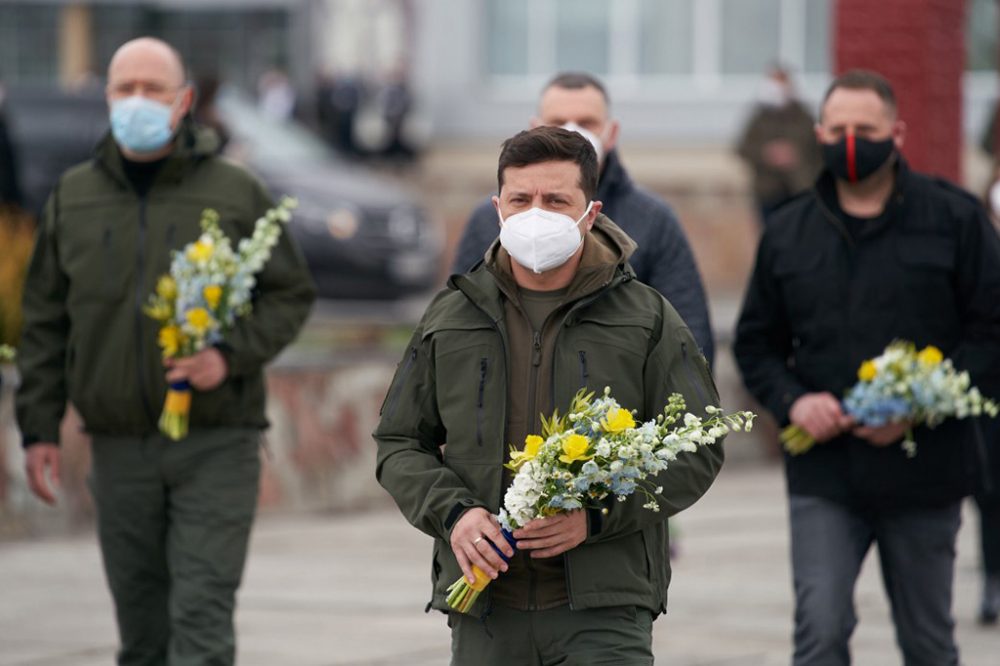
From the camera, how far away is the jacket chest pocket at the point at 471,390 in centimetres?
486

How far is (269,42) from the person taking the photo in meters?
35.3

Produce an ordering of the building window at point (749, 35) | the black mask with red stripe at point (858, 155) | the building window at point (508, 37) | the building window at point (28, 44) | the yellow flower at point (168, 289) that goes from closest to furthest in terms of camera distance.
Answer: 1. the black mask with red stripe at point (858, 155)
2. the yellow flower at point (168, 289)
3. the building window at point (749, 35)
4. the building window at point (508, 37)
5. the building window at point (28, 44)

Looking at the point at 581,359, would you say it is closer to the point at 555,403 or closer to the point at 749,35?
the point at 555,403

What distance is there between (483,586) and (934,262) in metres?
2.31

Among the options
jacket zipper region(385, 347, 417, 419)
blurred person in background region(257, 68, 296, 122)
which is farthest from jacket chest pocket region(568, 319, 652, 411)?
blurred person in background region(257, 68, 296, 122)

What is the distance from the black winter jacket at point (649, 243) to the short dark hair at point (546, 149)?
1.68 metres

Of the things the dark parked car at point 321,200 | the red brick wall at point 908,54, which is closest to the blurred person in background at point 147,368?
the red brick wall at point 908,54

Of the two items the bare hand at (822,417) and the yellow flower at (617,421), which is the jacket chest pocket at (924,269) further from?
the yellow flower at (617,421)

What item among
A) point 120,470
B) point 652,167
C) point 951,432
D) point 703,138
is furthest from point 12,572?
point 703,138

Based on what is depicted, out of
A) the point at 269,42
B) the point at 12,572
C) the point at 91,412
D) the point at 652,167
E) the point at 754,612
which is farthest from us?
the point at 269,42

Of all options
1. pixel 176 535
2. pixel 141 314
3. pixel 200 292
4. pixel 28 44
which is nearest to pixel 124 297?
pixel 141 314

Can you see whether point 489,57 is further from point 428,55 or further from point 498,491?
point 498,491

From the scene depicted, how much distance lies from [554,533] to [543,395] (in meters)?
0.36

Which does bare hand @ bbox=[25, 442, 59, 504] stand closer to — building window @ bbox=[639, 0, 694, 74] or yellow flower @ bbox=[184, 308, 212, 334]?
yellow flower @ bbox=[184, 308, 212, 334]
